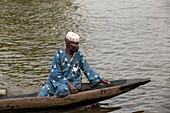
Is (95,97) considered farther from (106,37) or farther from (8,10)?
(8,10)

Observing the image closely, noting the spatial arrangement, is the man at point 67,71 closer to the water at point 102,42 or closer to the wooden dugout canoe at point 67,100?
the wooden dugout canoe at point 67,100

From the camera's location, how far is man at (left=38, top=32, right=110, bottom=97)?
6.43 meters

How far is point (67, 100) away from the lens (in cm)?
649

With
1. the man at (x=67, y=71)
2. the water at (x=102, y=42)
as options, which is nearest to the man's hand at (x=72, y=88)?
the man at (x=67, y=71)

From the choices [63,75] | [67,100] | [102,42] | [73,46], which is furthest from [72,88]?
[102,42]

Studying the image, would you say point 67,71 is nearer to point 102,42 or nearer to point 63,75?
A: point 63,75

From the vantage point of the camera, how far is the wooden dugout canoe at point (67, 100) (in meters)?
6.36

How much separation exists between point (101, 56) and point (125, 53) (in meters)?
0.66

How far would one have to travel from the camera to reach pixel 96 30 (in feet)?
44.0

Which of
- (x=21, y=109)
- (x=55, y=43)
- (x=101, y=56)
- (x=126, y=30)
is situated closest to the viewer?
(x=21, y=109)

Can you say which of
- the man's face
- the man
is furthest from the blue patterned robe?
the man's face

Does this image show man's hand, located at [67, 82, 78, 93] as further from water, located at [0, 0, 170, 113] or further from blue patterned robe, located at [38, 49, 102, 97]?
water, located at [0, 0, 170, 113]

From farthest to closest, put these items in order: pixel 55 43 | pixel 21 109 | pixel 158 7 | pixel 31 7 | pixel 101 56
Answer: pixel 31 7, pixel 158 7, pixel 55 43, pixel 101 56, pixel 21 109

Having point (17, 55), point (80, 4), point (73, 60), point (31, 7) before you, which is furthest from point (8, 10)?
point (73, 60)
